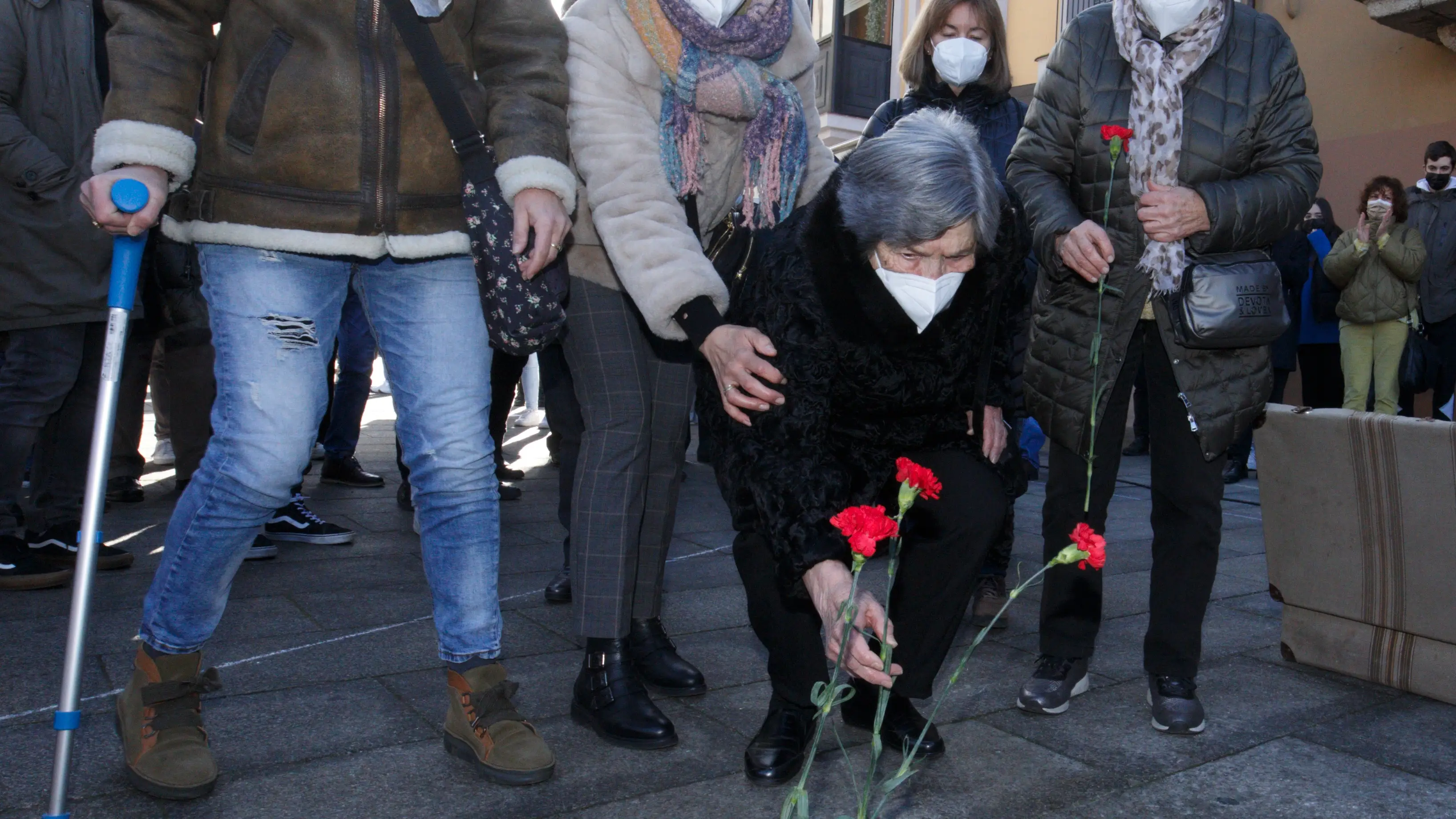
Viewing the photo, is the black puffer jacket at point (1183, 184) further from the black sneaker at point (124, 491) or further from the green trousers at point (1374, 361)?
the green trousers at point (1374, 361)

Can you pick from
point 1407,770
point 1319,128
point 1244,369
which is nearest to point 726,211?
point 1244,369

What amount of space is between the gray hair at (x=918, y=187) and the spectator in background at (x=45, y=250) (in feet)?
9.69

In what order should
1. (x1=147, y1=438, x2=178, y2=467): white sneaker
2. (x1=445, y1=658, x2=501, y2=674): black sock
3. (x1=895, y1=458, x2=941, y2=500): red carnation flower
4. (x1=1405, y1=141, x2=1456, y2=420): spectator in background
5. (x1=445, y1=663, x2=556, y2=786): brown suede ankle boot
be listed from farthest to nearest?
(x1=1405, y1=141, x2=1456, y2=420): spectator in background < (x1=147, y1=438, x2=178, y2=467): white sneaker < (x1=445, y1=658, x2=501, y2=674): black sock < (x1=445, y1=663, x2=556, y2=786): brown suede ankle boot < (x1=895, y1=458, x2=941, y2=500): red carnation flower

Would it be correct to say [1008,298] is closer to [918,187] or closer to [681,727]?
[918,187]

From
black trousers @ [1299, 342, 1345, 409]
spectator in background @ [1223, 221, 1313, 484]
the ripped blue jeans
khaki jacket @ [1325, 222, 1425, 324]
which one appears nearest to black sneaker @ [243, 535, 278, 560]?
the ripped blue jeans

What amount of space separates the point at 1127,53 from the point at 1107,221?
38 cm

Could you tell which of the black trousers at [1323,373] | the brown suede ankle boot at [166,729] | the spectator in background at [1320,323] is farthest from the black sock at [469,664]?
the black trousers at [1323,373]

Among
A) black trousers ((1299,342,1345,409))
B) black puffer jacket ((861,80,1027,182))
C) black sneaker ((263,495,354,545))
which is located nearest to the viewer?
black puffer jacket ((861,80,1027,182))

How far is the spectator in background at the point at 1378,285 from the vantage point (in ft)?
24.6

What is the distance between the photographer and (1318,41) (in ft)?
35.2

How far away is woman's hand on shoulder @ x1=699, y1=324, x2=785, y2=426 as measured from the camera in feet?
7.64

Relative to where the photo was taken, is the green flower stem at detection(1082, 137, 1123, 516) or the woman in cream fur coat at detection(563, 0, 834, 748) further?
the green flower stem at detection(1082, 137, 1123, 516)

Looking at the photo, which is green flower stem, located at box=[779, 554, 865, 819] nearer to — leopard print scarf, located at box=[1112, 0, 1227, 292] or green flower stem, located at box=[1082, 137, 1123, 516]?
green flower stem, located at box=[1082, 137, 1123, 516]

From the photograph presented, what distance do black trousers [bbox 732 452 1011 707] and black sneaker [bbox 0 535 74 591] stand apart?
2576 mm
